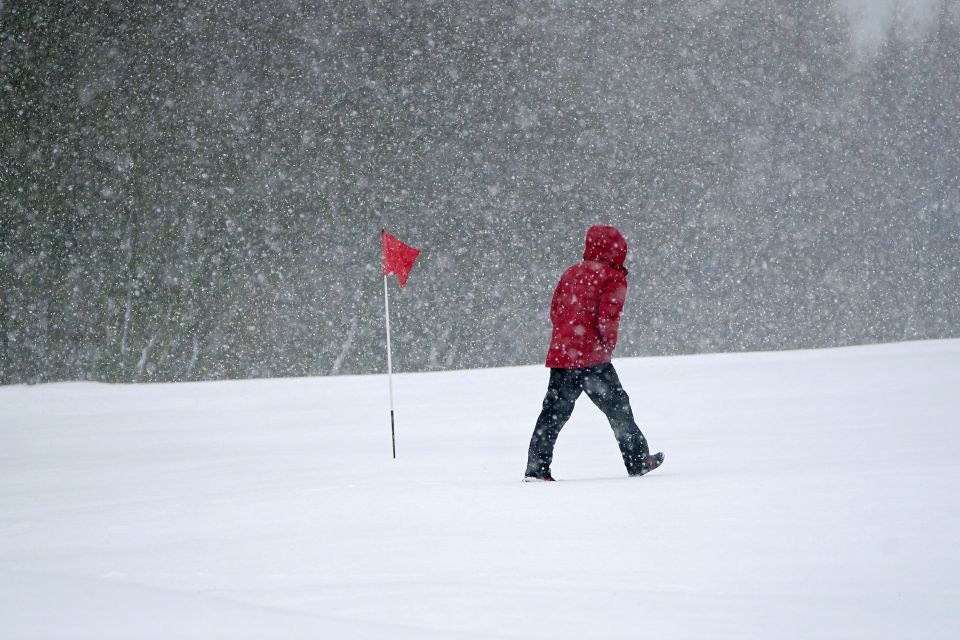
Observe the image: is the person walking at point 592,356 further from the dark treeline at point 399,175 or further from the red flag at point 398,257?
the dark treeline at point 399,175

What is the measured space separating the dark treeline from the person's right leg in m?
6.78

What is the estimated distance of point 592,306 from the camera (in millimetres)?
5047

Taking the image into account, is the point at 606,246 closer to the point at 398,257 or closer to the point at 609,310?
the point at 609,310

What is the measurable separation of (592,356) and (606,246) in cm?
59

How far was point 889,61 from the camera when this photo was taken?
1355cm

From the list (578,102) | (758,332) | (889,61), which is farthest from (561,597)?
(889,61)

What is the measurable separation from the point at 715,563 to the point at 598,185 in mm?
9500

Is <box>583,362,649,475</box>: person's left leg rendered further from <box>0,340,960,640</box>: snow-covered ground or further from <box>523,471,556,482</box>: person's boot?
<box>523,471,556,482</box>: person's boot

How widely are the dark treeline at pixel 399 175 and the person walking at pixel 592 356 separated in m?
6.79

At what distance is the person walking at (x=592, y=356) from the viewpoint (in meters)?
4.99

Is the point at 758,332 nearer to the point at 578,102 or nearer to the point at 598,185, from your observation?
the point at 598,185

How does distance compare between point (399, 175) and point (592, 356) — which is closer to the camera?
point (592, 356)

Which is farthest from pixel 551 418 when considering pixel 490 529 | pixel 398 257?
pixel 398 257

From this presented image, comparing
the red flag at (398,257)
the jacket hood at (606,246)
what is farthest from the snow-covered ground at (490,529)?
the red flag at (398,257)
